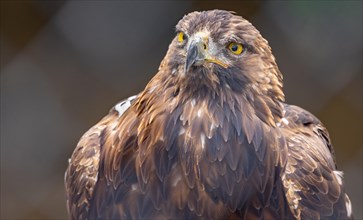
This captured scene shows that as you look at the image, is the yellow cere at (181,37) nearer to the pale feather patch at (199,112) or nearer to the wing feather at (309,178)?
the pale feather patch at (199,112)

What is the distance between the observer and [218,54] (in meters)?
1.73

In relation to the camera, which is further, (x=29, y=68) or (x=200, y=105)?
(x=29, y=68)

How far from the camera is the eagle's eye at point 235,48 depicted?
176 centimetres


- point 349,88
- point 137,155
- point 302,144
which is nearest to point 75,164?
point 137,155

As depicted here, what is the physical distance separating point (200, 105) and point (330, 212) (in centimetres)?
43

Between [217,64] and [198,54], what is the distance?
0.06 metres

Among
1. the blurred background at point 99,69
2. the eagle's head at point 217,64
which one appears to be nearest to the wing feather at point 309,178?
the eagle's head at point 217,64

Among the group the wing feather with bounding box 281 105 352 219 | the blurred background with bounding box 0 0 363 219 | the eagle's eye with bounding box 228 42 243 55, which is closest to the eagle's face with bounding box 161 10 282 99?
the eagle's eye with bounding box 228 42 243 55

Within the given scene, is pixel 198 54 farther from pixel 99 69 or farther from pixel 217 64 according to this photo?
pixel 99 69

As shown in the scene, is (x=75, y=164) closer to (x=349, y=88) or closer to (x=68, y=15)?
(x=68, y=15)

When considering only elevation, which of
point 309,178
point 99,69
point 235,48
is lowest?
point 309,178

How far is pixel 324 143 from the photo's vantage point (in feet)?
6.94

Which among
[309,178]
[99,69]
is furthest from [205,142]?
[99,69]

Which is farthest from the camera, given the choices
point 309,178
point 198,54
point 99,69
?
point 99,69
